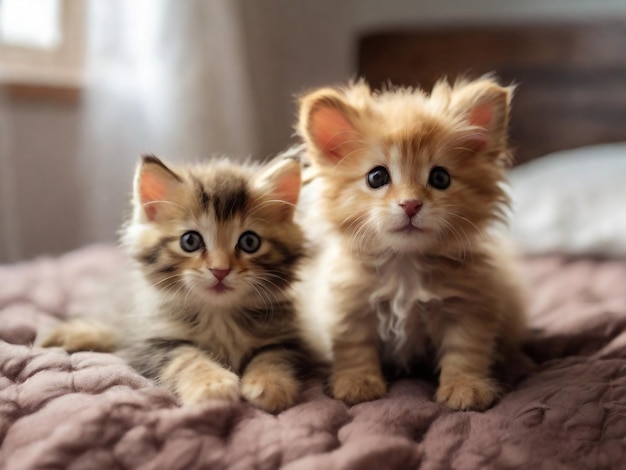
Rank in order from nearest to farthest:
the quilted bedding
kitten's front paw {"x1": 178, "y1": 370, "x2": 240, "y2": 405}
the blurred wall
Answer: the quilted bedding → kitten's front paw {"x1": 178, "y1": 370, "x2": 240, "y2": 405} → the blurred wall

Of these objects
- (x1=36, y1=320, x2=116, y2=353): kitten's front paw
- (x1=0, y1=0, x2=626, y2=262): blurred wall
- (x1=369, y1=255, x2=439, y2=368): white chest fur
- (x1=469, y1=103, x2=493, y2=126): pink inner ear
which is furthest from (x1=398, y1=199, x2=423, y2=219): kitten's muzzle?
(x1=0, y1=0, x2=626, y2=262): blurred wall

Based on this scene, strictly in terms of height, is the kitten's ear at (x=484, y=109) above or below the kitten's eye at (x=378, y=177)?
above

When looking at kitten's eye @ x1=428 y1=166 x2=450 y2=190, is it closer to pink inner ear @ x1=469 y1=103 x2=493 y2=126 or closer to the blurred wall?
pink inner ear @ x1=469 y1=103 x2=493 y2=126

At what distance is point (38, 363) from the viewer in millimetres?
1171

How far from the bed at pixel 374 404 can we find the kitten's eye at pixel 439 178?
37cm

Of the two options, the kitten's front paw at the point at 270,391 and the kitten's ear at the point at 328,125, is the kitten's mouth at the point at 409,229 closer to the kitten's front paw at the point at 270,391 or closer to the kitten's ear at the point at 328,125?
the kitten's ear at the point at 328,125

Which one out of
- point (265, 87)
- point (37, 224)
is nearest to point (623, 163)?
point (265, 87)

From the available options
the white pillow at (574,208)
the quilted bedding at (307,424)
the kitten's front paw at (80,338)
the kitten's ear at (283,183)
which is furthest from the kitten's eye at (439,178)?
the white pillow at (574,208)

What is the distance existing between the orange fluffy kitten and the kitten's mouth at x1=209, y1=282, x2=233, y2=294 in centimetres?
22

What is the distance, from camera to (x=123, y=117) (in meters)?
2.56

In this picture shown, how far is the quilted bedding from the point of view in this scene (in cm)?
91

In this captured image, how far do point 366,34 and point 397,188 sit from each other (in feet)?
7.30

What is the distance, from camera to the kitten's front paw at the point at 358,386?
114cm

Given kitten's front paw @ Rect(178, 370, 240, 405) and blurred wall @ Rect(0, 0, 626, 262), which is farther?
blurred wall @ Rect(0, 0, 626, 262)
